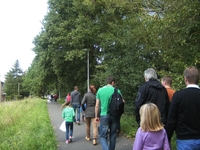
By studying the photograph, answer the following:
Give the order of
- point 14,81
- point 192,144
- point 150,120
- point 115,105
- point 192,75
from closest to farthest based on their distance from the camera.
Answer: point 150,120, point 192,144, point 192,75, point 115,105, point 14,81

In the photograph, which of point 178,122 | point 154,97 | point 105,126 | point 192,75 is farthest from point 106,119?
point 192,75

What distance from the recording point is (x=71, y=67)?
29609 millimetres

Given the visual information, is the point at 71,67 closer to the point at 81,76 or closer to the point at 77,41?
the point at 81,76

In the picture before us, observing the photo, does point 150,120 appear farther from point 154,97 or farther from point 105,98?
point 105,98

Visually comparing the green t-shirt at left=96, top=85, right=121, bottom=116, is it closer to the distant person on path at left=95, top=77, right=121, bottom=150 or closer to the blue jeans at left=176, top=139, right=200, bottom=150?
the distant person on path at left=95, top=77, right=121, bottom=150

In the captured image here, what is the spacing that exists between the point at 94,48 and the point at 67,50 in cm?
296

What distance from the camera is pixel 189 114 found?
3646 millimetres

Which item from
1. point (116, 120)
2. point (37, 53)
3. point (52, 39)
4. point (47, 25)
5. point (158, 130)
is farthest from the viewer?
point (37, 53)

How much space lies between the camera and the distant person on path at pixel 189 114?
11.9 feet

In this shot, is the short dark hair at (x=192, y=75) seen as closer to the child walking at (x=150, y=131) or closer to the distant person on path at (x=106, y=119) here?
the child walking at (x=150, y=131)

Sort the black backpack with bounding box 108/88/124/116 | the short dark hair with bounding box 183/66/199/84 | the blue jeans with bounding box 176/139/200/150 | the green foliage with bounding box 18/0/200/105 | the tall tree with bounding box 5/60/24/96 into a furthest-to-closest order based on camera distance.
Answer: the tall tree with bounding box 5/60/24/96, the green foliage with bounding box 18/0/200/105, the black backpack with bounding box 108/88/124/116, the short dark hair with bounding box 183/66/199/84, the blue jeans with bounding box 176/139/200/150

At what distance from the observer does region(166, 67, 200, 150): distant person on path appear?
3.63m

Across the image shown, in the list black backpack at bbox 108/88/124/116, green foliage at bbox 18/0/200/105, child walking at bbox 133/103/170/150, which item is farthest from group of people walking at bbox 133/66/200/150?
green foliage at bbox 18/0/200/105

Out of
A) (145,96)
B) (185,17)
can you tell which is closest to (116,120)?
(145,96)
